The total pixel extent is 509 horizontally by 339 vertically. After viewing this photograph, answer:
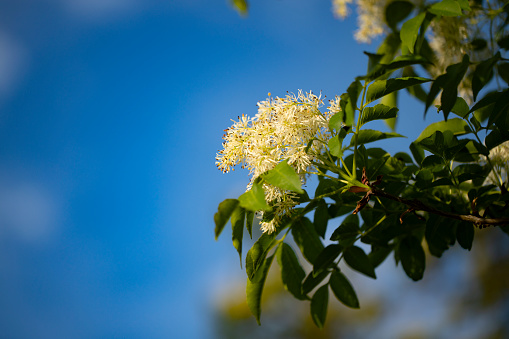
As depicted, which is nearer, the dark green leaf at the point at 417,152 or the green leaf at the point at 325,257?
the green leaf at the point at 325,257

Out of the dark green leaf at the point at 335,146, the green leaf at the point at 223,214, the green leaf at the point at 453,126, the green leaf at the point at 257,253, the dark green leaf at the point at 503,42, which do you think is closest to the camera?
the green leaf at the point at 223,214

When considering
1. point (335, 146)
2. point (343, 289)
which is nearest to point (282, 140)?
point (335, 146)

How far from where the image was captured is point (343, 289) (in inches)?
39.8

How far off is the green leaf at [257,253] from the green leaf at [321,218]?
0.36 ft

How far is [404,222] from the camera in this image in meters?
1.00

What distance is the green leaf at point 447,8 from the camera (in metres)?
0.88

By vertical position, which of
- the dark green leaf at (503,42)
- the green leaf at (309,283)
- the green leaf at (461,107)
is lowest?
the green leaf at (309,283)

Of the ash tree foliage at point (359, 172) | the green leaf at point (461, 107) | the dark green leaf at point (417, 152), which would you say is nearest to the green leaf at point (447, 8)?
the ash tree foliage at point (359, 172)

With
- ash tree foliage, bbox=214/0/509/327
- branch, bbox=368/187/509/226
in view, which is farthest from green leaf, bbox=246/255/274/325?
branch, bbox=368/187/509/226

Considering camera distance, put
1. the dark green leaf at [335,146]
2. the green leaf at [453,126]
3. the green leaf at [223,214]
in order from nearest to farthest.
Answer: the green leaf at [223,214]
the dark green leaf at [335,146]
the green leaf at [453,126]

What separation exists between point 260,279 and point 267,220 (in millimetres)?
136

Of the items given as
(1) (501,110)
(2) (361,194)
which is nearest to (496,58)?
(1) (501,110)

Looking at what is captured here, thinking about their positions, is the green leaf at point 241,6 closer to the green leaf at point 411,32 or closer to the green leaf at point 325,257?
the green leaf at point 411,32

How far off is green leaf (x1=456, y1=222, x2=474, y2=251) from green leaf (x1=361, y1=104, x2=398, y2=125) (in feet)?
1.17
